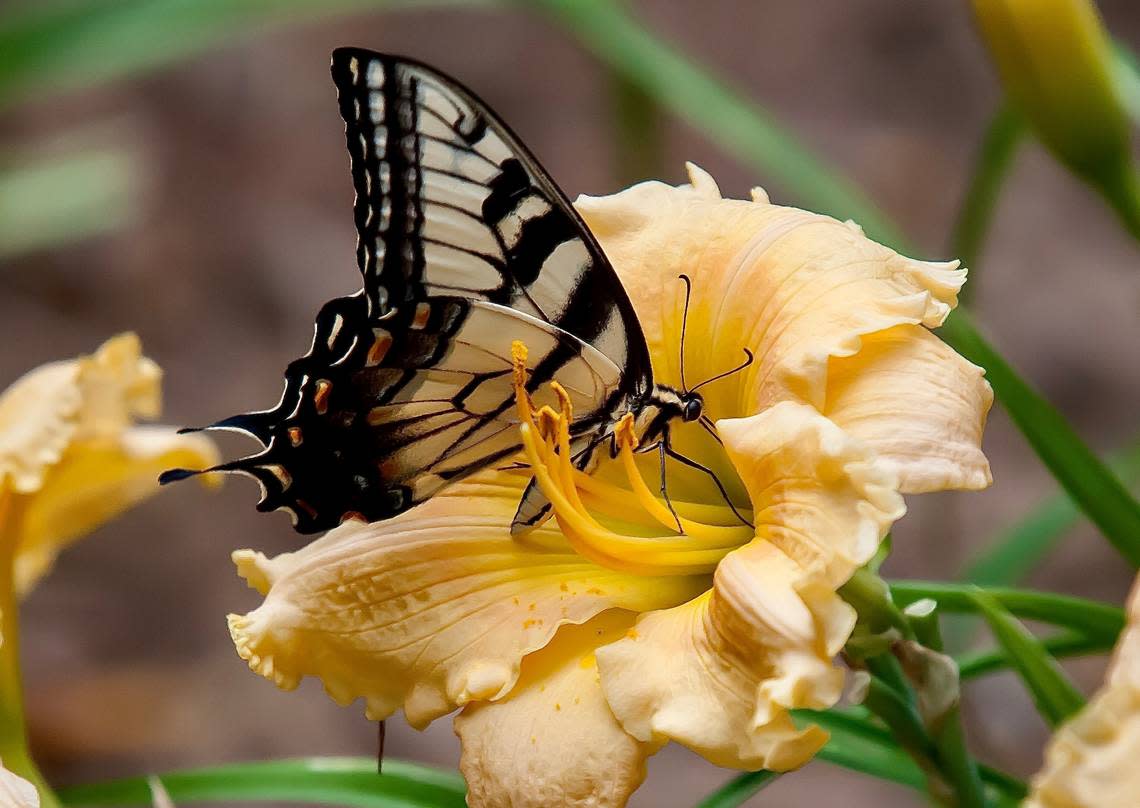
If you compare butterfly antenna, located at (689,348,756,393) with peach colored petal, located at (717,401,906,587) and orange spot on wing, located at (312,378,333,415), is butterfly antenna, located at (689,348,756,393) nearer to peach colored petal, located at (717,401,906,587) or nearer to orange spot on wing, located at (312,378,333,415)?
peach colored petal, located at (717,401,906,587)

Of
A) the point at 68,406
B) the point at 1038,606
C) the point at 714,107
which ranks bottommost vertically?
the point at 1038,606

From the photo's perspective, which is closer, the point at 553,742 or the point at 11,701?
the point at 553,742

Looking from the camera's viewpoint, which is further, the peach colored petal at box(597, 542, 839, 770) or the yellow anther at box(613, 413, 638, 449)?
the yellow anther at box(613, 413, 638, 449)

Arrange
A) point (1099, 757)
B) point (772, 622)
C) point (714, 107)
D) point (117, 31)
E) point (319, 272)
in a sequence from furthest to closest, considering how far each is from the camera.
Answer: point (319, 272), point (117, 31), point (714, 107), point (772, 622), point (1099, 757)

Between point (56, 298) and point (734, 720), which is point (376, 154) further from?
point (56, 298)

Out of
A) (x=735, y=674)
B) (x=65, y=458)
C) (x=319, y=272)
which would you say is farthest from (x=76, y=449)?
(x=319, y=272)

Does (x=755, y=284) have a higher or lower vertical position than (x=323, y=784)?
higher

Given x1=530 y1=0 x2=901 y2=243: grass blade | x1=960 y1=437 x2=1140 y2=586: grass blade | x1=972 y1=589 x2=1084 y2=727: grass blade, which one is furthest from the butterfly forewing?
x1=960 y1=437 x2=1140 y2=586: grass blade

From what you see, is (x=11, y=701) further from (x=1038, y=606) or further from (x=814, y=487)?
(x=1038, y=606)
